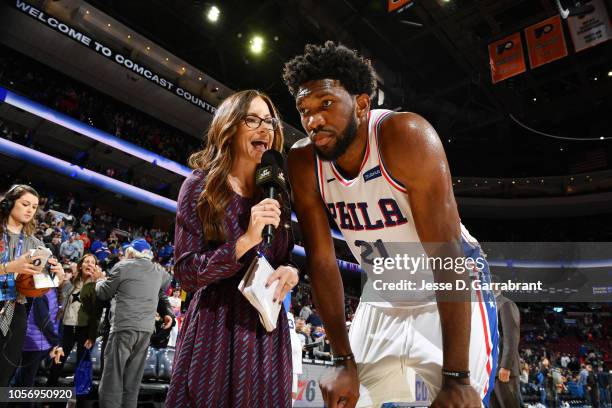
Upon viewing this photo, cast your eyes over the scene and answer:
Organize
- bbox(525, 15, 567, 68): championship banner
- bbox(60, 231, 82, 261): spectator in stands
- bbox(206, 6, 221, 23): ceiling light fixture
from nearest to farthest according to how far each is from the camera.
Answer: bbox(60, 231, 82, 261): spectator in stands < bbox(525, 15, 567, 68): championship banner < bbox(206, 6, 221, 23): ceiling light fixture

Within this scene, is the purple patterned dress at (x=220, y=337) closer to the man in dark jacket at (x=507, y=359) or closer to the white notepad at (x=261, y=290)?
the white notepad at (x=261, y=290)

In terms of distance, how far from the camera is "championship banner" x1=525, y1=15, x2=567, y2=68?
409 inches

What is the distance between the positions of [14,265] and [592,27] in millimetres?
11149


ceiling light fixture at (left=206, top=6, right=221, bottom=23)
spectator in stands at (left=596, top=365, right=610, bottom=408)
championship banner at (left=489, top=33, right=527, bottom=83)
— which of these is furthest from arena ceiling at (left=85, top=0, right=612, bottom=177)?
spectator in stands at (left=596, top=365, right=610, bottom=408)

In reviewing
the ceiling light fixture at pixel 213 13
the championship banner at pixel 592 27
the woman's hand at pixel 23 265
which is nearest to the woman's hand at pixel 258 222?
the woman's hand at pixel 23 265

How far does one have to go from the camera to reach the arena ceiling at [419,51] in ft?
45.5

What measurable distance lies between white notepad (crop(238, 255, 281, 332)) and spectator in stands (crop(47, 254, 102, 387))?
3.84 m

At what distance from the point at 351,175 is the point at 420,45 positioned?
53.7ft

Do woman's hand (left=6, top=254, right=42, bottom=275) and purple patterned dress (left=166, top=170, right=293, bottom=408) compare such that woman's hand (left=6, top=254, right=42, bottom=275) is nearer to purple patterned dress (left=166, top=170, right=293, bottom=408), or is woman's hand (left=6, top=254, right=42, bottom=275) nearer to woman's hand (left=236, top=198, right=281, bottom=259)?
purple patterned dress (left=166, top=170, right=293, bottom=408)

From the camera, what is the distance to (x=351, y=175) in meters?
1.79

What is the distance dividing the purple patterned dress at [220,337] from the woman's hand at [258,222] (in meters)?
0.03

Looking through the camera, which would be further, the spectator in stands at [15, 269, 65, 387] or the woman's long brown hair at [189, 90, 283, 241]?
the spectator in stands at [15, 269, 65, 387]

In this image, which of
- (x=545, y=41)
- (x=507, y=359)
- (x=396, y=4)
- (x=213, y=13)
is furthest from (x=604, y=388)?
(x=213, y=13)

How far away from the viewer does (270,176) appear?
1.77 m
